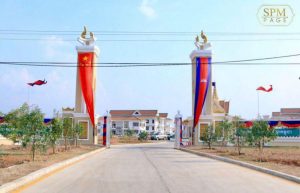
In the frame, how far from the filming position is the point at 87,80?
45.5 metres

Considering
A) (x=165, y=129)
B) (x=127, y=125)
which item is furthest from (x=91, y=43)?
(x=165, y=129)

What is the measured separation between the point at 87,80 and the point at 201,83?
11871 mm

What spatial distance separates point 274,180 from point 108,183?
545cm

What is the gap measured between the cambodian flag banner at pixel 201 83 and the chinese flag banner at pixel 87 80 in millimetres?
10829

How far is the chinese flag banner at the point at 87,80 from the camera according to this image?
45.4 meters

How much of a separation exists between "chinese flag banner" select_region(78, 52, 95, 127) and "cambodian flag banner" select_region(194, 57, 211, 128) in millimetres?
10829

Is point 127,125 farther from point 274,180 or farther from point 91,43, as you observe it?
point 274,180

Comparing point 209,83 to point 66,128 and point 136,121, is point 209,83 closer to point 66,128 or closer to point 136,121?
point 66,128

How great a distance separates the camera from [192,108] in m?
47.1

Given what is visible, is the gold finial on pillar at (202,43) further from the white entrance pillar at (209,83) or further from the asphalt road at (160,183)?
the asphalt road at (160,183)

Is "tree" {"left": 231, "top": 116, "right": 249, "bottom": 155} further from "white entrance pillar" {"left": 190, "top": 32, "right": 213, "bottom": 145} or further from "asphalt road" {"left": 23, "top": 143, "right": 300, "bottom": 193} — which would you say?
"asphalt road" {"left": 23, "top": 143, "right": 300, "bottom": 193}

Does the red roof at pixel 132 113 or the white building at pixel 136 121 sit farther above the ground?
the red roof at pixel 132 113

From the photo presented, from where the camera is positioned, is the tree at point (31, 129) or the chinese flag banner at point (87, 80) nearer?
the tree at point (31, 129)

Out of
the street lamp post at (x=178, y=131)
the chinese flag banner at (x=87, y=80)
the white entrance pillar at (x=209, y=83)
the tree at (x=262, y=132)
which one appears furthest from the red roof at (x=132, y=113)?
the tree at (x=262, y=132)
